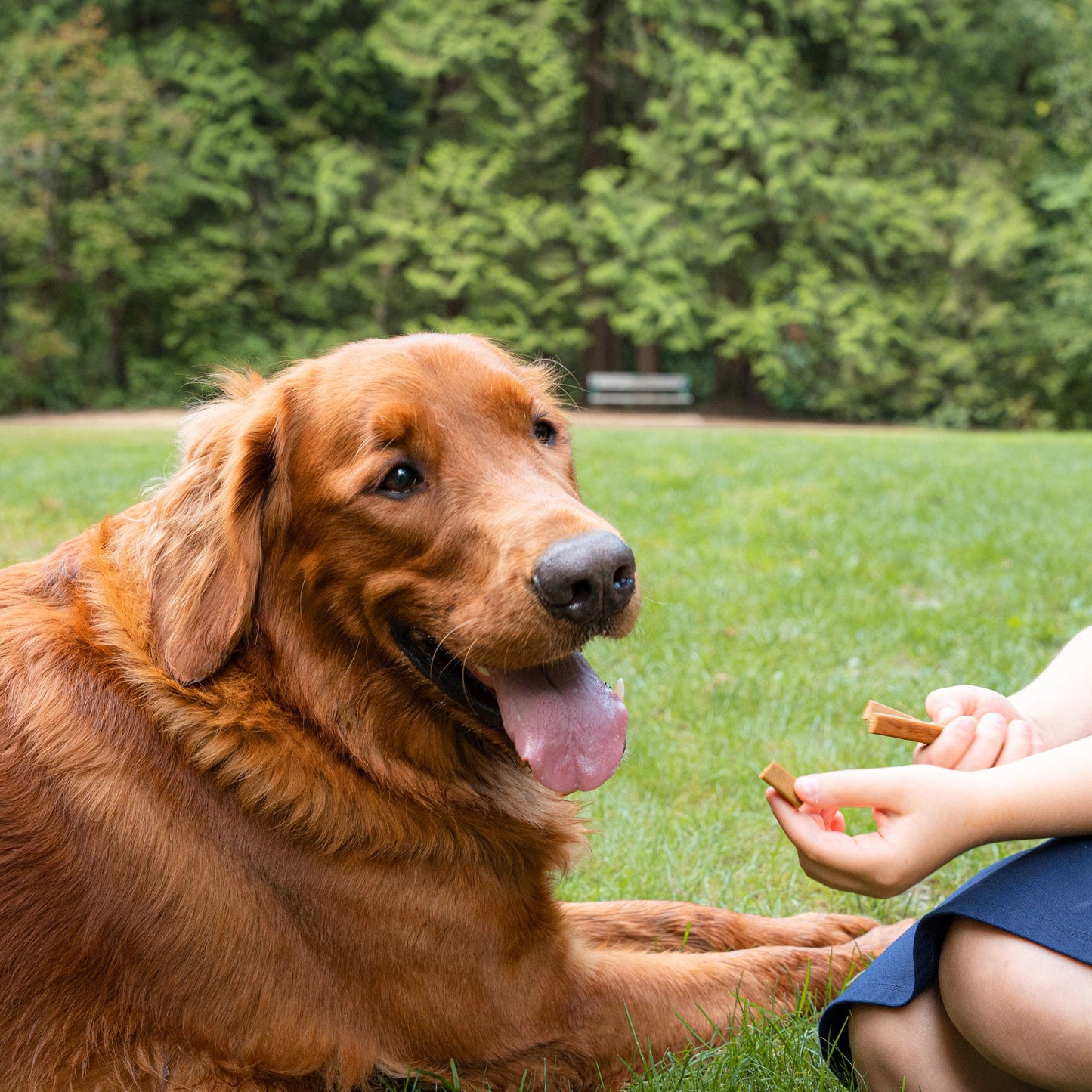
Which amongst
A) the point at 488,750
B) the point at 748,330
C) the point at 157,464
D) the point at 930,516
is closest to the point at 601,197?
the point at 748,330

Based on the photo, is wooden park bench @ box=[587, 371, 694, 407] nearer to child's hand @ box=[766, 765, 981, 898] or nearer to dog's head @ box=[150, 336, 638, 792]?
dog's head @ box=[150, 336, 638, 792]

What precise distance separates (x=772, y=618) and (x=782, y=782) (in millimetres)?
3653

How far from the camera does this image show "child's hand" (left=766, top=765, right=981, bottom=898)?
1714mm

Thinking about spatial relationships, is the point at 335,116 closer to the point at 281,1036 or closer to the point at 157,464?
the point at 157,464

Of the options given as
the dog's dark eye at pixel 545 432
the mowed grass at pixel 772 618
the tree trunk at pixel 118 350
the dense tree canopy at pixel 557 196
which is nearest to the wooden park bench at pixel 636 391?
the dense tree canopy at pixel 557 196

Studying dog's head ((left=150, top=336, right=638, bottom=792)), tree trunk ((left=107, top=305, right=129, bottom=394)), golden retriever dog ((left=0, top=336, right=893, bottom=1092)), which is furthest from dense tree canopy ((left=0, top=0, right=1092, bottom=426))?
golden retriever dog ((left=0, top=336, right=893, bottom=1092))

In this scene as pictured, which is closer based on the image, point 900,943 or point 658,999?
point 900,943

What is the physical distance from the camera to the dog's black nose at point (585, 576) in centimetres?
202

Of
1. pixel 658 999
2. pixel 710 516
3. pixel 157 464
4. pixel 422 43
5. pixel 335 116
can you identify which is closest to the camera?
pixel 658 999

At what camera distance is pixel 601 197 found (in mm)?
22094

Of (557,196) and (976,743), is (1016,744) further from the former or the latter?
(557,196)

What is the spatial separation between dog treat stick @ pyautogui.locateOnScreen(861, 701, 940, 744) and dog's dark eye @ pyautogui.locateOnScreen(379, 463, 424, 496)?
100 cm

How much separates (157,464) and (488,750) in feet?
28.8

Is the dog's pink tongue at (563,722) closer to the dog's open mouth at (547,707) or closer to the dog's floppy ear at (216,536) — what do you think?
the dog's open mouth at (547,707)
